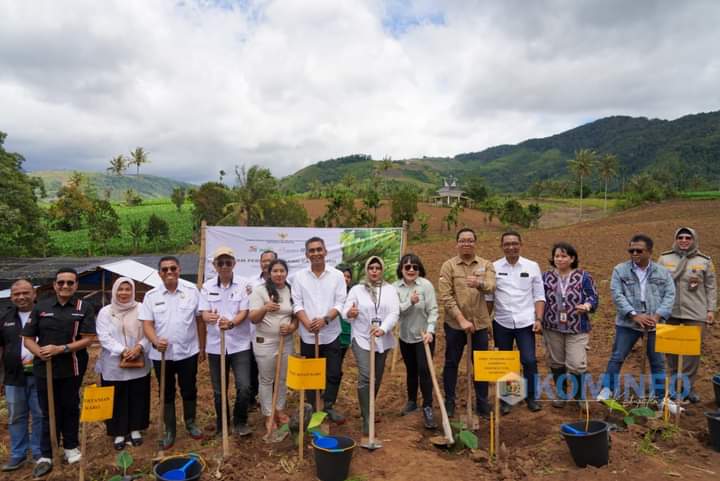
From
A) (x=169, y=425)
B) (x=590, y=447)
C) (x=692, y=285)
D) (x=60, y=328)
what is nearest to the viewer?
(x=590, y=447)

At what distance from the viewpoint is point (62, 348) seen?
3.53m

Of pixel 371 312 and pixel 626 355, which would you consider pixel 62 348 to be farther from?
pixel 626 355

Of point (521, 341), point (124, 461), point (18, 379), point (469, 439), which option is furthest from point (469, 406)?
point (18, 379)

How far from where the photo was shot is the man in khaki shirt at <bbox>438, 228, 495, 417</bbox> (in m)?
4.08

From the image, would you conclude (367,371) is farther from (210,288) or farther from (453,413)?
(210,288)

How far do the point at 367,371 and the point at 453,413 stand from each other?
1.04m

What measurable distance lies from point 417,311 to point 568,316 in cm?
137

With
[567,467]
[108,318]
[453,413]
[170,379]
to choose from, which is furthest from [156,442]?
[567,467]

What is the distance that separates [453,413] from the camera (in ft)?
14.2

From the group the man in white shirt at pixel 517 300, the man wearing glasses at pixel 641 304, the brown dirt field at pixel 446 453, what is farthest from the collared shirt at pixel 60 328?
the man wearing glasses at pixel 641 304

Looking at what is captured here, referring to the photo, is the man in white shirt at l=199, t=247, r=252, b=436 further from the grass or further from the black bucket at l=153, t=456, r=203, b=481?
the grass

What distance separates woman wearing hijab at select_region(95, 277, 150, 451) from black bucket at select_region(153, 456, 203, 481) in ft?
3.09

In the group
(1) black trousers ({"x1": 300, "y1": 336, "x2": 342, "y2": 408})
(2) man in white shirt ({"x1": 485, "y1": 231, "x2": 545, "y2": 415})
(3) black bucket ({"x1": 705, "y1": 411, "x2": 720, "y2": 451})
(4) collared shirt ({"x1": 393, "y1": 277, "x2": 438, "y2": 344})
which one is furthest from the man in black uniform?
(3) black bucket ({"x1": 705, "y1": 411, "x2": 720, "y2": 451})

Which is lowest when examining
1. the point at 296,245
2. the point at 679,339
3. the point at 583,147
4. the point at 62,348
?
the point at 679,339
